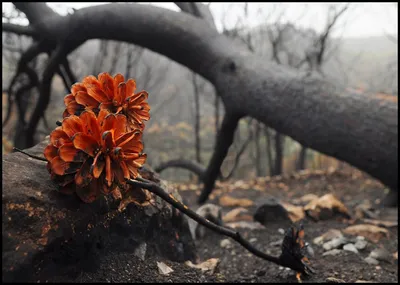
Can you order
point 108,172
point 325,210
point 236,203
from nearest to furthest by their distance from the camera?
point 108,172 < point 325,210 < point 236,203

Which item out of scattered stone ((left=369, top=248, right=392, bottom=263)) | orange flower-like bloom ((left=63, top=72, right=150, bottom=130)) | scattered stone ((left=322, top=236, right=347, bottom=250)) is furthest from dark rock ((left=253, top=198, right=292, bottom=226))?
orange flower-like bloom ((left=63, top=72, right=150, bottom=130))

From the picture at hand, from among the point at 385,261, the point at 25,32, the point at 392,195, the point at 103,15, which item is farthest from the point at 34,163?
the point at 392,195

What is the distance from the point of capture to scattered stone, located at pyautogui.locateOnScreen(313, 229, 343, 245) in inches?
90.5

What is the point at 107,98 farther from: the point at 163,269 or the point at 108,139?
the point at 163,269

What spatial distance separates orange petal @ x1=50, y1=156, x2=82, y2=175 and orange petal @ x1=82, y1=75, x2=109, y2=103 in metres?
0.28

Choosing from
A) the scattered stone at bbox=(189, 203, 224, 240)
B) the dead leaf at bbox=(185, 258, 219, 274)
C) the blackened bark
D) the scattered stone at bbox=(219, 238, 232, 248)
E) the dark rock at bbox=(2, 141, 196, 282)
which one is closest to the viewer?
the dark rock at bbox=(2, 141, 196, 282)

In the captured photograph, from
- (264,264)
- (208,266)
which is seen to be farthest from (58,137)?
(264,264)

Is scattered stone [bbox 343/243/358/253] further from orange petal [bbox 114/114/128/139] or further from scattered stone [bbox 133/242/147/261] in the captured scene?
orange petal [bbox 114/114/128/139]

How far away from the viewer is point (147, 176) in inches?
54.9

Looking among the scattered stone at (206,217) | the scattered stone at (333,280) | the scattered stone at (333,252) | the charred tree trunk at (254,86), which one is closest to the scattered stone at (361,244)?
the scattered stone at (333,252)

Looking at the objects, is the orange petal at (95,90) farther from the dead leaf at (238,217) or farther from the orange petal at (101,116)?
the dead leaf at (238,217)

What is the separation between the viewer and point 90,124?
83 centimetres

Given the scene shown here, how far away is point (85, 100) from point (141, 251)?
0.51 meters

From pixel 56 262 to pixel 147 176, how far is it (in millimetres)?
625
